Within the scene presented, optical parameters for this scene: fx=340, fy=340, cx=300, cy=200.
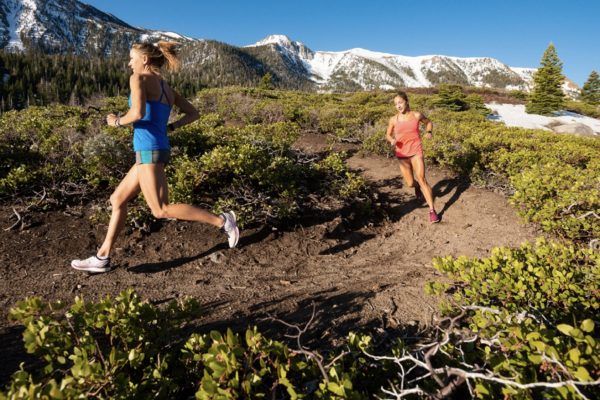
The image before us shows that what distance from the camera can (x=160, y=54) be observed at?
3.36 meters

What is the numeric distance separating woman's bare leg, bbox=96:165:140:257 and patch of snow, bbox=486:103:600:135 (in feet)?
78.8

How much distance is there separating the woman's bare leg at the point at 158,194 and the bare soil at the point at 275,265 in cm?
74

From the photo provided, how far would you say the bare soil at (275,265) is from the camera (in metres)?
2.92

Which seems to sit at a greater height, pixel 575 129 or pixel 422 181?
pixel 575 129

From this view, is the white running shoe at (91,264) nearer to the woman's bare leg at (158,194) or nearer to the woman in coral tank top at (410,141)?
the woman's bare leg at (158,194)

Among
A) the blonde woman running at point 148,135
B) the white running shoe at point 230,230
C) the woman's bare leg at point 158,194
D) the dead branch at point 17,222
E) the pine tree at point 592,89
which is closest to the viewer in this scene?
the blonde woman running at point 148,135

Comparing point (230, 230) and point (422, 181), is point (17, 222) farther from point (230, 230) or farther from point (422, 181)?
point (422, 181)

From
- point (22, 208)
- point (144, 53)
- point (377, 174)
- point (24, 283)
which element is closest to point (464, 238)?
point (377, 174)

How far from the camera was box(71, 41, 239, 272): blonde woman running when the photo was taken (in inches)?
122

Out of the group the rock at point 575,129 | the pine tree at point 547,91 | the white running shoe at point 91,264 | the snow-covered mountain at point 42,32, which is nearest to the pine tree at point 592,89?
the pine tree at point 547,91

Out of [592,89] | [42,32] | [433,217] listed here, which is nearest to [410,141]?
[433,217]

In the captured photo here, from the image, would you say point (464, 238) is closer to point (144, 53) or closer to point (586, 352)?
point (586, 352)

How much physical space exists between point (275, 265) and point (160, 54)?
2.60m

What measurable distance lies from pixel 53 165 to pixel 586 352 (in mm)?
6357
